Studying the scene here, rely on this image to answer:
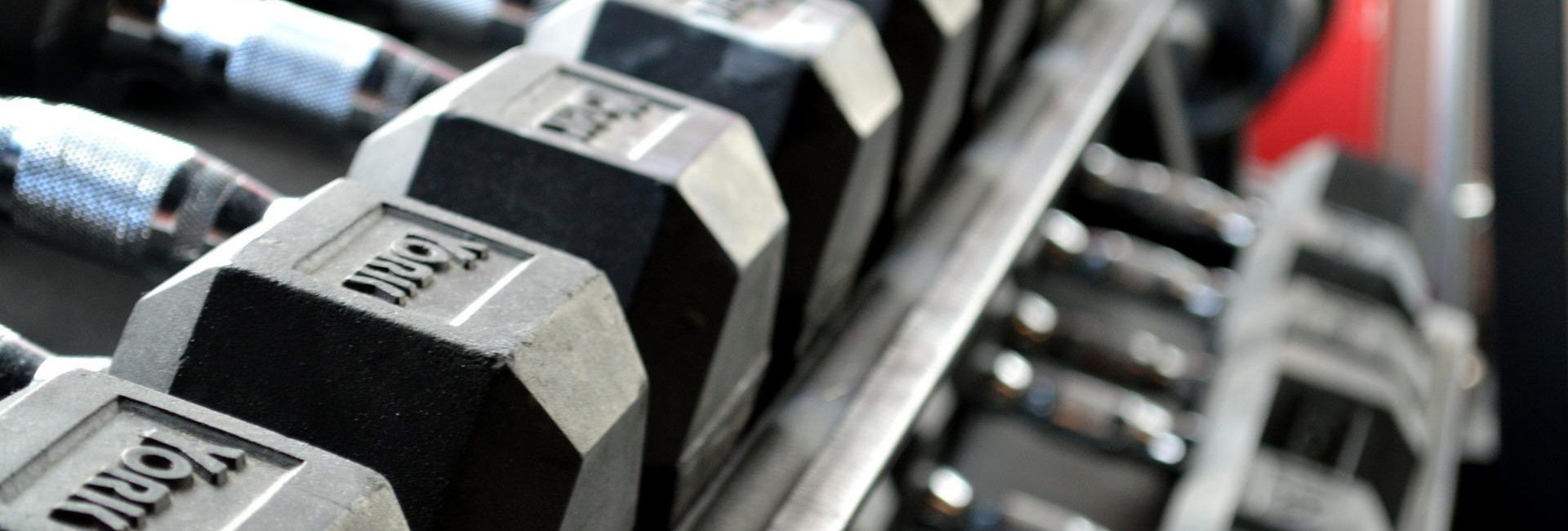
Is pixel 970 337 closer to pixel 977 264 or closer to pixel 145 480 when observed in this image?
pixel 977 264

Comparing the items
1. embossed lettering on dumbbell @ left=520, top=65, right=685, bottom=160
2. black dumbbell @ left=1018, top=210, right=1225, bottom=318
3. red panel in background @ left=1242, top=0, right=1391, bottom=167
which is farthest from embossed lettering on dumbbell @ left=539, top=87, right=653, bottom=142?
red panel in background @ left=1242, top=0, right=1391, bottom=167

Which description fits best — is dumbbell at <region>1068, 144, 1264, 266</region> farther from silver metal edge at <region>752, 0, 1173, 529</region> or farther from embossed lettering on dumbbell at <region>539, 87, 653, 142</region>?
embossed lettering on dumbbell at <region>539, 87, 653, 142</region>

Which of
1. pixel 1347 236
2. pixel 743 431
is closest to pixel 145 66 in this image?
pixel 743 431

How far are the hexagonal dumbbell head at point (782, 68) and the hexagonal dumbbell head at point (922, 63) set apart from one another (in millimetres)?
83

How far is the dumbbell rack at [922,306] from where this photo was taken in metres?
0.56

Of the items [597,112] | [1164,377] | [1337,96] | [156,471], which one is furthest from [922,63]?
[1337,96]

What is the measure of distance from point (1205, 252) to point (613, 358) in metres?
0.89

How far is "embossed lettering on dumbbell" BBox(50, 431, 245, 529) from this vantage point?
0.31 m

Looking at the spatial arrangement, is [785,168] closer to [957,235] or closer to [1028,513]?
[957,235]

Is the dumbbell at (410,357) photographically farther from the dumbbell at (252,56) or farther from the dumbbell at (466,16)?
the dumbbell at (466,16)

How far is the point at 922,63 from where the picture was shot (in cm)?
73

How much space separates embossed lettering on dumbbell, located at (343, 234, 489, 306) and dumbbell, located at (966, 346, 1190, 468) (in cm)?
59

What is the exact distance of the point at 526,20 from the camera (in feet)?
2.20

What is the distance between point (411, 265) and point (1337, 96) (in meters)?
2.21
